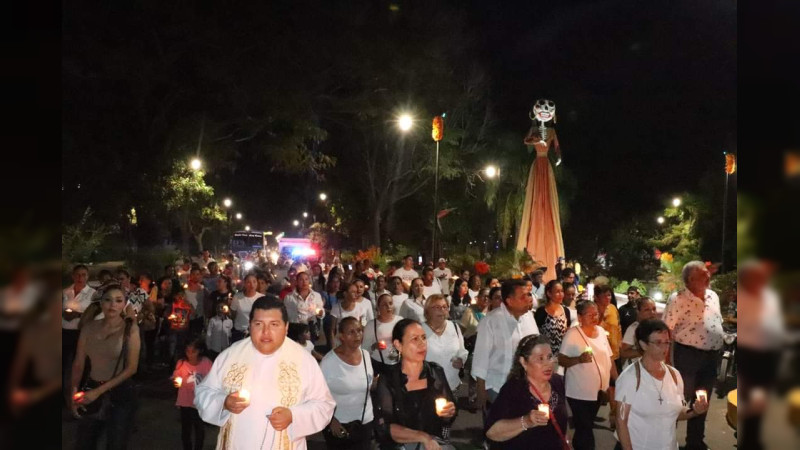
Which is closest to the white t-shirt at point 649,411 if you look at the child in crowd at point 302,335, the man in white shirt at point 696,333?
the man in white shirt at point 696,333

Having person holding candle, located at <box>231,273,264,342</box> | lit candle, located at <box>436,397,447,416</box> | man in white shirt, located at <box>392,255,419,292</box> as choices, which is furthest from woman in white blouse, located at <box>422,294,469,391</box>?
man in white shirt, located at <box>392,255,419,292</box>

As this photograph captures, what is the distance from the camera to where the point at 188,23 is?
55.5 ft

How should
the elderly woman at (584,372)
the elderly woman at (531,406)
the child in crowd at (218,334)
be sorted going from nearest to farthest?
the elderly woman at (531,406), the elderly woman at (584,372), the child in crowd at (218,334)

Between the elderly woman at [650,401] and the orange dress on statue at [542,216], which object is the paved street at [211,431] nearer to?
the elderly woman at [650,401]

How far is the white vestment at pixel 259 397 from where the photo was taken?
3625 millimetres

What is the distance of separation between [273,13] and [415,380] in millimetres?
16264

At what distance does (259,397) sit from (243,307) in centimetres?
540

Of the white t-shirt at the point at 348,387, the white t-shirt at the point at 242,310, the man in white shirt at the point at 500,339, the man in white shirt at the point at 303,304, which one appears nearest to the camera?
the white t-shirt at the point at 348,387

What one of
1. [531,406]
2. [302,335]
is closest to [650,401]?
[531,406]

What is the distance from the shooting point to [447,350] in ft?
20.3

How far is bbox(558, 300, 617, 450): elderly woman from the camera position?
5.66m

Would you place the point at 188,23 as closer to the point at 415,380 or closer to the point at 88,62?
the point at 88,62

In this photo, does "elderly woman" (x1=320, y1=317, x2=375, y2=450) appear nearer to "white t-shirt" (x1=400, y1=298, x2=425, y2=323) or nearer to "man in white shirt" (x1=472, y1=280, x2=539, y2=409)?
"man in white shirt" (x1=472, y1=280, x2=539, y2=409)

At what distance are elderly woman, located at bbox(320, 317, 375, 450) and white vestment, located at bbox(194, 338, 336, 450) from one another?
100 centimetres
